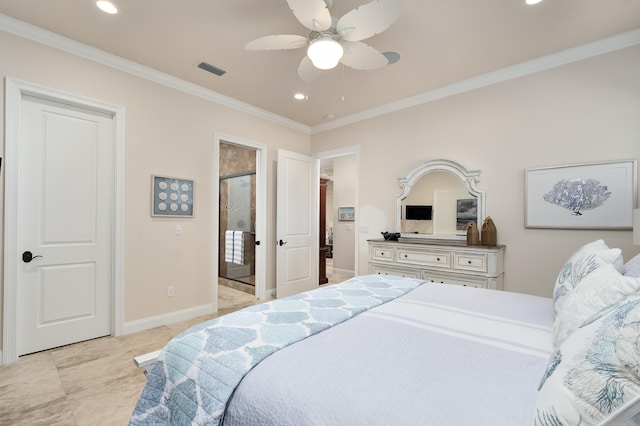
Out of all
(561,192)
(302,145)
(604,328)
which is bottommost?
(604,328)

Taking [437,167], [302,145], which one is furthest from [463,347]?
[302,145]

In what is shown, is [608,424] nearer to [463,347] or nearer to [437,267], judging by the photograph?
[463,347]

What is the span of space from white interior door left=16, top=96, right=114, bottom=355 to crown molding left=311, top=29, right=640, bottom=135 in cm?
334

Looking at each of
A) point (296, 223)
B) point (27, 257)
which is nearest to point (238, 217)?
point (296, 223)

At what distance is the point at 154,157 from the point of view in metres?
3.21

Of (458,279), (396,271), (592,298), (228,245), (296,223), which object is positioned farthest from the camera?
(228,245)

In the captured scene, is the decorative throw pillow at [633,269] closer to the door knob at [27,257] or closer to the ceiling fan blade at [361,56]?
the ceiling fan blade at [361,56]

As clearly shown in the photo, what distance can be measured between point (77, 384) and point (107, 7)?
2.80 meters

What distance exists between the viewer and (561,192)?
2779mm

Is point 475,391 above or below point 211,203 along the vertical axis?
below

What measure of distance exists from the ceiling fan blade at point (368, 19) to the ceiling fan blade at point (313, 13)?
0.31 feet

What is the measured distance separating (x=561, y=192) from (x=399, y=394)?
2.94 m

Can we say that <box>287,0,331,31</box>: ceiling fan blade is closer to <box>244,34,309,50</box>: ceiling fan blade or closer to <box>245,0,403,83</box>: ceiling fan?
<box>245,0,403,83</box>: ceiling fan

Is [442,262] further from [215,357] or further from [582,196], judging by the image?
[215,357]
